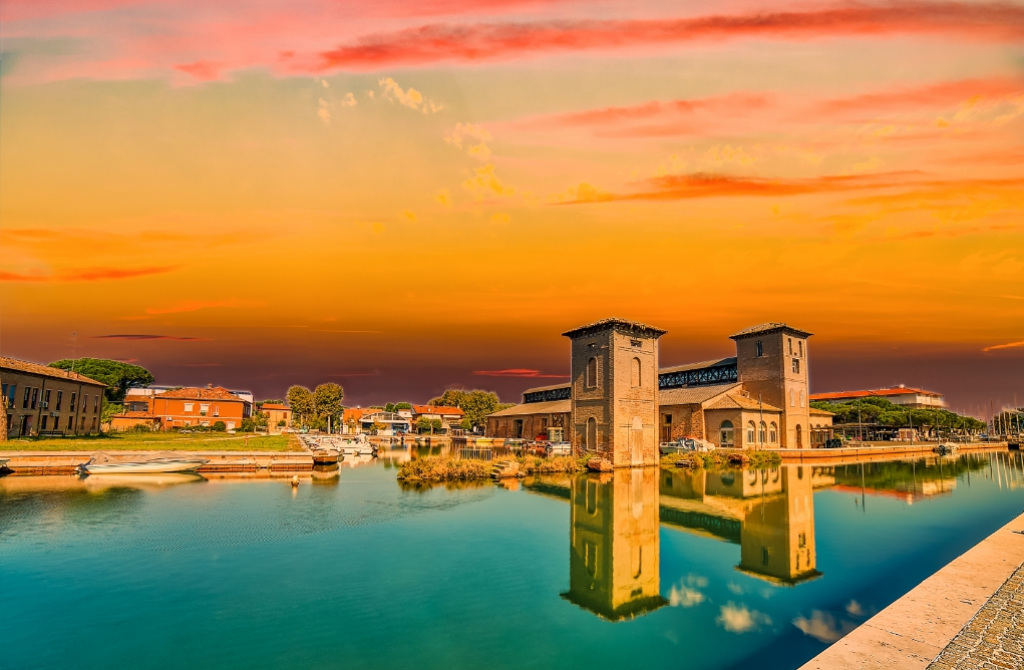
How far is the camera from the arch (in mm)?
49500

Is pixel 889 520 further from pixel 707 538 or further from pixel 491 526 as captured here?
pixel 491 526

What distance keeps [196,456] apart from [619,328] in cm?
3054

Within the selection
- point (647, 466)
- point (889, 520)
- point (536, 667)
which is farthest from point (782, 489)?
point (536, 667)

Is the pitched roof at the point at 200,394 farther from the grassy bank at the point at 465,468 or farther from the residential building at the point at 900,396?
the residential building at the point at 900,396

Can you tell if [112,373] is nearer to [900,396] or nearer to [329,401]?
[329,401]

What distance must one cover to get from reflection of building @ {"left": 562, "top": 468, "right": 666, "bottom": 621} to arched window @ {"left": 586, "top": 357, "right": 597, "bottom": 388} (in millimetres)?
12937

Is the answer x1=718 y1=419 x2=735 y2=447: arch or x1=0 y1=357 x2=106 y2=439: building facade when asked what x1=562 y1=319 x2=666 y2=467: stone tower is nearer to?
x1=718 y1=419 x2=735 y2=447: arch

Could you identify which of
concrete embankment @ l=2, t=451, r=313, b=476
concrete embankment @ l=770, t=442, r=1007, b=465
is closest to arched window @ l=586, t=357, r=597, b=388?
concrete embankment @ l=770, t=442, r=1007, b=465

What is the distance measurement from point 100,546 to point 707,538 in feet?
62.6

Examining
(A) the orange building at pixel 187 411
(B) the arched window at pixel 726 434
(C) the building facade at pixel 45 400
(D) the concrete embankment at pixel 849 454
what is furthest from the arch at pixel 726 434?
(A) the orange building at pixel 187 411

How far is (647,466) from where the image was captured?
40781mm

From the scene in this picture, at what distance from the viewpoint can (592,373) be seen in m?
41.9

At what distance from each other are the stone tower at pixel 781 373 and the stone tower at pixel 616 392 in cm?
1829

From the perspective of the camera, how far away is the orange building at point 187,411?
75.9 m
